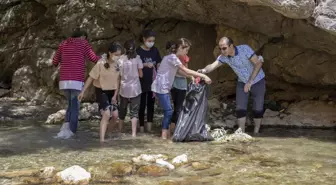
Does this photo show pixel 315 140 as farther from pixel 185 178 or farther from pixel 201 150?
pixel 185 178

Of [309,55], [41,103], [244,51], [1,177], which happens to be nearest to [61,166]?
[1,177]

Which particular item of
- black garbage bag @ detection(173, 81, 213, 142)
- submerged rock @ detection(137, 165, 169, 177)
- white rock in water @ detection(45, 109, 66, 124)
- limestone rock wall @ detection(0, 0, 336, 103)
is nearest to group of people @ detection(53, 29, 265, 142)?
black garbage bag @ detection(173, 81, 213, 142)

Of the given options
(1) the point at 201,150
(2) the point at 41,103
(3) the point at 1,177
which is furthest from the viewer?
(2) the point at 41,103

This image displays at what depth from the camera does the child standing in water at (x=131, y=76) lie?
6.19 metres

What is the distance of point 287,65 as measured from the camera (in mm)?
7770

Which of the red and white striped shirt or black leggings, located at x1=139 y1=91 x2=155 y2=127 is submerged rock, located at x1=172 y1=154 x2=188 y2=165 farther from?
the red and white striped shirt

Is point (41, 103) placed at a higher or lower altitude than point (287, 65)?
lower

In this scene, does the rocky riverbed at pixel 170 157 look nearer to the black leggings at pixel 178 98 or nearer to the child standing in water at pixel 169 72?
the black leggings at pixel 178 98

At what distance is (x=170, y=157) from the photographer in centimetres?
517

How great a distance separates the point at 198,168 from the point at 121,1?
169 inches

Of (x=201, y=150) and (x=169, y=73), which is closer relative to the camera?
(x=201, y=150)

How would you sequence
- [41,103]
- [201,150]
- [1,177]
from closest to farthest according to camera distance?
[1,177]
[201,150]
[41,103]

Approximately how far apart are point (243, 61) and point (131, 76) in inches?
65.3

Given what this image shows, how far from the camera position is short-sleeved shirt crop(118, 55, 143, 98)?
6.20 m
